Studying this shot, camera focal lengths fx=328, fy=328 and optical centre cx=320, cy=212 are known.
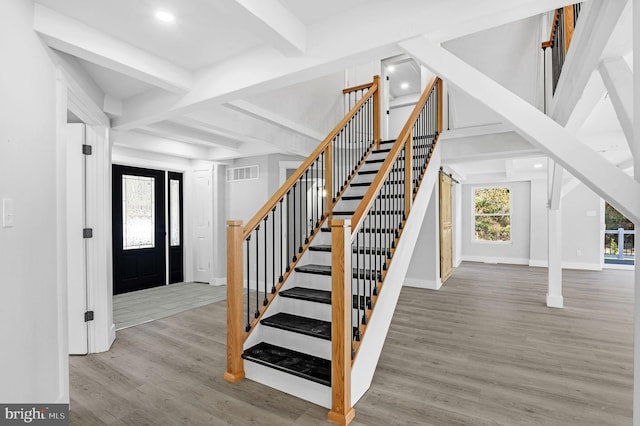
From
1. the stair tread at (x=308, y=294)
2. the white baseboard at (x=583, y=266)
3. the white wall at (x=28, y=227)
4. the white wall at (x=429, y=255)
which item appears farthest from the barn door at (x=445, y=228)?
the white wall at (x=28, y=227)

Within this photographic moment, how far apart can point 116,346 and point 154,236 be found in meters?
3.01

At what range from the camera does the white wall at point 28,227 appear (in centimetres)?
156

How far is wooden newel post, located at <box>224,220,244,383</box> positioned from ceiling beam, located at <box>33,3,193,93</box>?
124cm

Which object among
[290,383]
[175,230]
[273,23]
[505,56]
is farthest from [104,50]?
[175,230]

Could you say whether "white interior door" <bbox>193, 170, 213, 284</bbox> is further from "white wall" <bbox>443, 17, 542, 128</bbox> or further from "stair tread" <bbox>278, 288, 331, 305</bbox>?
"white wall" <bbox>443, 17, 542, 128</bbox>

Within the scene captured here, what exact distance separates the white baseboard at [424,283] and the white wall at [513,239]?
391 centimetres

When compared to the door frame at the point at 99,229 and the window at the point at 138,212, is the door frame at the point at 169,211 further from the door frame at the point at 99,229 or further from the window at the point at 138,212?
the door frame at the point at 99,229

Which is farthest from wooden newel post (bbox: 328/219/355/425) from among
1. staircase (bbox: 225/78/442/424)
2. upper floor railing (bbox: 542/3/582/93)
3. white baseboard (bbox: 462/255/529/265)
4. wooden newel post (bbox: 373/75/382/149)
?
white baseboard (bbox: 462/255/529/265)

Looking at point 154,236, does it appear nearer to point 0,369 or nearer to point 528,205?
point 0,369

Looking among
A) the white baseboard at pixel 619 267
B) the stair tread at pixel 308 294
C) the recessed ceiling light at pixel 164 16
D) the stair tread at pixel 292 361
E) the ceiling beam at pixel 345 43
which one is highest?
the recessed ceiling light at pixel 164 16

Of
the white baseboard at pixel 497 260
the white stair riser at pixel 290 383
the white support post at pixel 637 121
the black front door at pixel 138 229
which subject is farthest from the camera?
the white baseboard at pixel 497 260

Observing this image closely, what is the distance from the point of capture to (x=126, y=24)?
2043 millimetres

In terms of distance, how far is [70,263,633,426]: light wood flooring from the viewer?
2111 mm

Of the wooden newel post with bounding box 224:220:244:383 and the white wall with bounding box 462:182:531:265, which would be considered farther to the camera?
the white wall with bounding box 462:182:531:265
